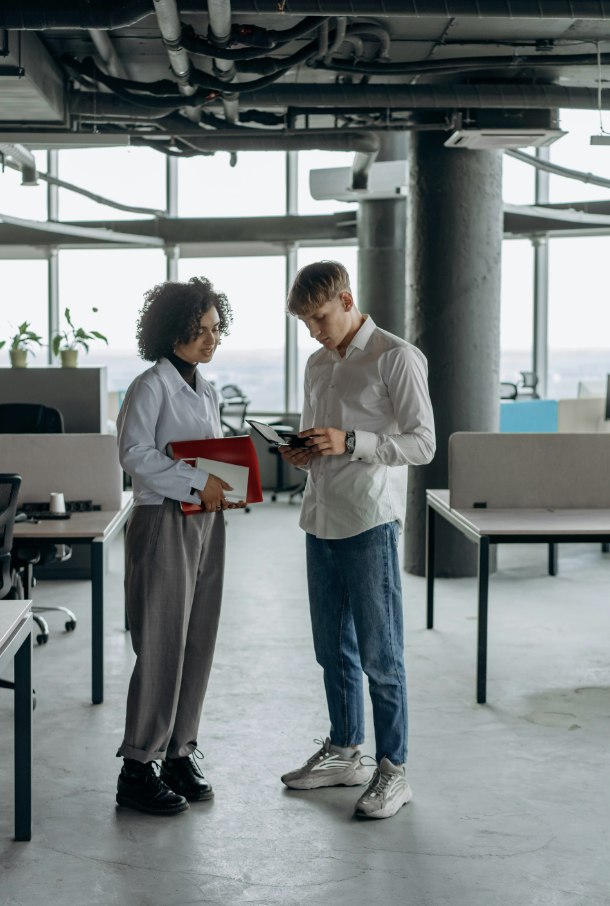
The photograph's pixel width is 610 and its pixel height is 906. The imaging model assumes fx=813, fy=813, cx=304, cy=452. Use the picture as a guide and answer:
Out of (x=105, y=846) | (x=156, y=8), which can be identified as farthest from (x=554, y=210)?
(x=105, y=846)

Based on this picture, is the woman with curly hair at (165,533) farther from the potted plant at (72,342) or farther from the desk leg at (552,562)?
the desk leg at (552,562)

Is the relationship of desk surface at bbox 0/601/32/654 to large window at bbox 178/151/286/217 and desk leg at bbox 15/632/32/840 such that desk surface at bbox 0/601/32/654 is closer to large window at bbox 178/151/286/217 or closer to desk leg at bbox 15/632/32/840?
desk leg at bbox 15/632/32/840

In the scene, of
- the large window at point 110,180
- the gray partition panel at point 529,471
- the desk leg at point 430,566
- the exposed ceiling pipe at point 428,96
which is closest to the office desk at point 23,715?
the gray partition panel at point 529,471

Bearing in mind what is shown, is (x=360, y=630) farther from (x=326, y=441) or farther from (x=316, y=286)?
(x=316, y=286)

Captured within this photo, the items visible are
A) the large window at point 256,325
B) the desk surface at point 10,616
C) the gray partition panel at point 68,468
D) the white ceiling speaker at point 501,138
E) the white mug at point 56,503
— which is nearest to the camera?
the desk surface at point 10,616

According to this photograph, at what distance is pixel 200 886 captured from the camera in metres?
2.04

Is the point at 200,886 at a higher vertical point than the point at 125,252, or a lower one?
lower

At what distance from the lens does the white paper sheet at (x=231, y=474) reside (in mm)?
2381

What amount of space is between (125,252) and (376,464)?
29.0 feet

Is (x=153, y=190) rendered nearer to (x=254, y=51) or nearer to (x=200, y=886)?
(x=254, y=51)

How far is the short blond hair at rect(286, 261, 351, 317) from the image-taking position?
2342mm

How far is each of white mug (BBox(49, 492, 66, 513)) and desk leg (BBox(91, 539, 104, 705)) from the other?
1.99 ft

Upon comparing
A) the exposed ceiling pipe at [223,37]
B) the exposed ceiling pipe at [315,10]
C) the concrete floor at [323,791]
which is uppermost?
the exposed ceiling pipe at [223,37]

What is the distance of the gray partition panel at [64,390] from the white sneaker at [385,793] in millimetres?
3548
